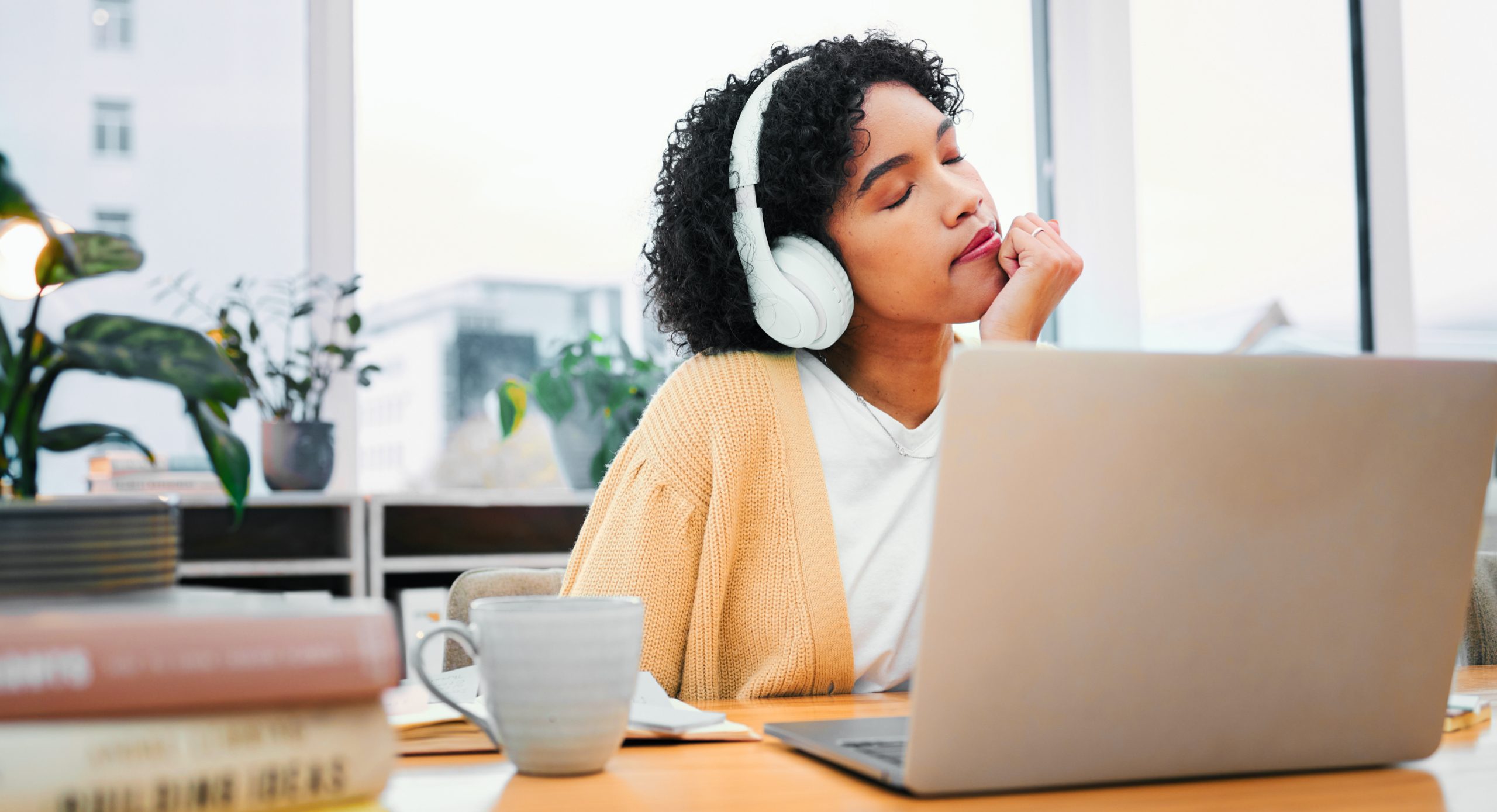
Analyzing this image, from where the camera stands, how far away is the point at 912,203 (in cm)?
129

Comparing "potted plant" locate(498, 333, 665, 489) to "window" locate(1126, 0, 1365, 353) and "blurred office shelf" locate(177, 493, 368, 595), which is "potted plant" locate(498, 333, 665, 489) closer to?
"blurred office shelf" locate(177, 493, 368, 595)

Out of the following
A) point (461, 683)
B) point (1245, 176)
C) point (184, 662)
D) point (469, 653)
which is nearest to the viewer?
point (184, 662)

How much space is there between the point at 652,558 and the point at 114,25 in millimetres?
2280

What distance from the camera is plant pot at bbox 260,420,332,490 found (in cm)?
233

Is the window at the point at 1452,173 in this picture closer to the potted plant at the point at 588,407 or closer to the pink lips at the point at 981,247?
the potted plant at the point at 588,407

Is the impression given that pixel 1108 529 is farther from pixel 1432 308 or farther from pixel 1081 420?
pixel 1432 308

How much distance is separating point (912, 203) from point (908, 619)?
0.47 metres

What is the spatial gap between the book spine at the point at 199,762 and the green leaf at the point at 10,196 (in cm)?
20

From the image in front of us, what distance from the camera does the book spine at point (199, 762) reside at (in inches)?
14.5

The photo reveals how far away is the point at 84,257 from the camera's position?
49 centimetres

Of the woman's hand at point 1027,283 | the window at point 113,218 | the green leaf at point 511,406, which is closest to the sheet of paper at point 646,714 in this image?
the woman's hand at point 1027,283

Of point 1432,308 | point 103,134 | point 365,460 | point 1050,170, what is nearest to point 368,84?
point 103,134

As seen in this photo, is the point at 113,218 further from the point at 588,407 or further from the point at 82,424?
the point at 82,424

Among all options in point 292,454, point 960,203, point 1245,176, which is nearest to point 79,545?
point 960,203
